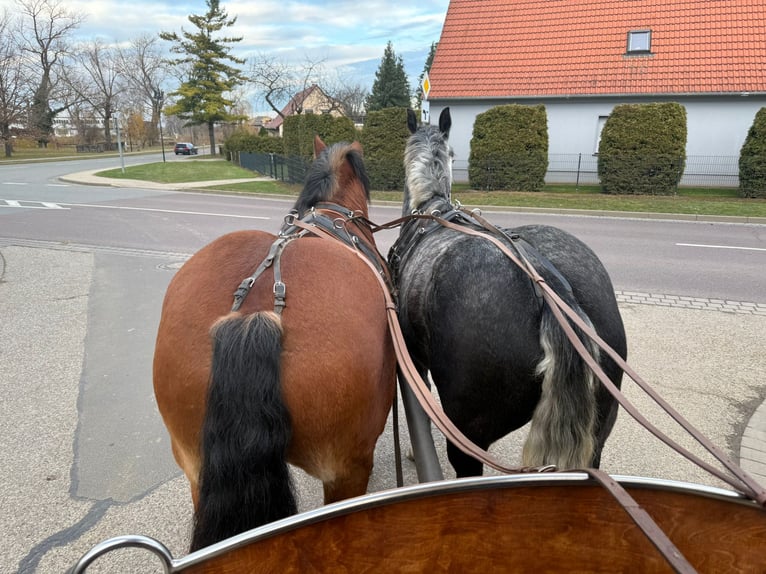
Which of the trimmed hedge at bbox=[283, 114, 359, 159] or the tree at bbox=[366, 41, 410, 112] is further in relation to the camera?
the tree at bbox=[366, 41, 410, 112]

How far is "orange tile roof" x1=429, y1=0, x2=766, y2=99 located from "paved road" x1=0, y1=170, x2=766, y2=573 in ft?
49.6

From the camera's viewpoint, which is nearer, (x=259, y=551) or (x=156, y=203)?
(x=259, y=551)

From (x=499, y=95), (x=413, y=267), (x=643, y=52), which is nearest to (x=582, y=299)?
(x=413, y=267)

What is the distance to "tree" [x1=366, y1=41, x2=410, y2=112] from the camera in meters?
38.4

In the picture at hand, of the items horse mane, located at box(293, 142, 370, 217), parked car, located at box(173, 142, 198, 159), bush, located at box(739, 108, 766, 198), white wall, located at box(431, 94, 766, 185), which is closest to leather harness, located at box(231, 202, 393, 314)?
horse mane, located at box(293, 142, 370, 217)

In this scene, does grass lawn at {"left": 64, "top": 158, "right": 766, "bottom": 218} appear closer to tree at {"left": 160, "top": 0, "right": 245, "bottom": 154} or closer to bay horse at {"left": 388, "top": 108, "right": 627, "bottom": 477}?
bay horse at {"left": 388, "top": 108, "right": 627, "bottom": 477}

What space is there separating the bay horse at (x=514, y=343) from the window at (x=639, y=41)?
20296mm

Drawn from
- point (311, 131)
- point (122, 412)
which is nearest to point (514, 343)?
point (122, 412)

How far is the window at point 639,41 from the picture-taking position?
18.4 m

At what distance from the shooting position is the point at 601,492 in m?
1.24

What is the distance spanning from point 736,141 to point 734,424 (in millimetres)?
18167

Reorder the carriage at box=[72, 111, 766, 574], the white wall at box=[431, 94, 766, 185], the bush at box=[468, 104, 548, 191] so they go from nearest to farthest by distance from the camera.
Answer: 1. the carriage at box=[72, 111, 766, 574]
2. the bush at box=[468, 104, 548, 191]
3. the white wall at box=[431, 94, 766, 185]

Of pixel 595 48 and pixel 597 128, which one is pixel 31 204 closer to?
pixel 597 128

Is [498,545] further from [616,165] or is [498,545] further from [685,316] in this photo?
[616,165]
